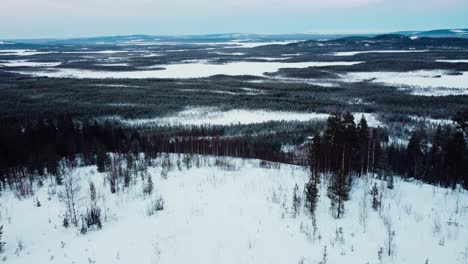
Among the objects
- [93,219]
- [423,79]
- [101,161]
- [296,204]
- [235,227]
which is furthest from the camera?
[423,79]

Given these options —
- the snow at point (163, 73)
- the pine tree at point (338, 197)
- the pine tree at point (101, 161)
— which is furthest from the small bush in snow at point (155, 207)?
the snow at point (163, 73)

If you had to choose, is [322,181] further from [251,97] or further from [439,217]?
[251,97]

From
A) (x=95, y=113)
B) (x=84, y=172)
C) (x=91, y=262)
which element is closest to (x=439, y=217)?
(x=91, y=262)

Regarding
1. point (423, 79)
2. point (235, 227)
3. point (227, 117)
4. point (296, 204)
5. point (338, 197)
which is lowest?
point (227, 117)

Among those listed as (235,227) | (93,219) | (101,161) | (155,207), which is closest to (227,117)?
(101,161)

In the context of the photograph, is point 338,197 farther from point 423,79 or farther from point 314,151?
point 423,79

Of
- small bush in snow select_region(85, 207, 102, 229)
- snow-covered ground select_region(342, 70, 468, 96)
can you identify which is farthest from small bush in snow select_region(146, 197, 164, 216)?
snow-covered ground select_region(342, 70, 468, 96)
